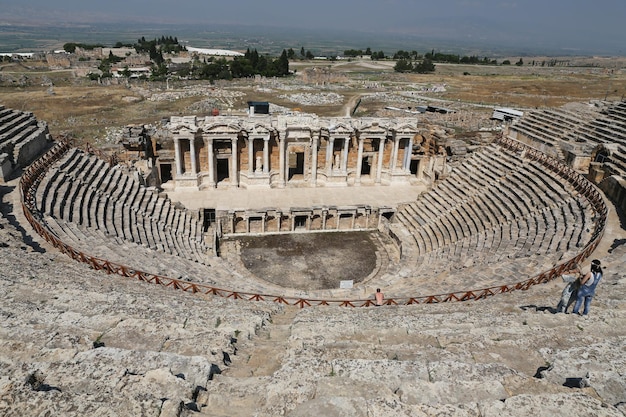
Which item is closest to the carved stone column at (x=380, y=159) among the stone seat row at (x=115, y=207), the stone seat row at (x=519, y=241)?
the stone seat row at (x=519, y=241)

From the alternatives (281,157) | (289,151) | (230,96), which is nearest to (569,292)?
(281,157)

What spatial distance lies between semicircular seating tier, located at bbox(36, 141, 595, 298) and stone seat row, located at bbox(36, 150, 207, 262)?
0.20 ft

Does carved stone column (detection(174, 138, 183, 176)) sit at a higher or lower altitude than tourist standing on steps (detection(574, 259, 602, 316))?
lower

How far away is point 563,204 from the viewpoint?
66.2 ft

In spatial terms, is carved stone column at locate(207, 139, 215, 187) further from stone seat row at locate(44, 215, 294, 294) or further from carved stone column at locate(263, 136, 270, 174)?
stone seat row at locate(44, 215, 294, 294)

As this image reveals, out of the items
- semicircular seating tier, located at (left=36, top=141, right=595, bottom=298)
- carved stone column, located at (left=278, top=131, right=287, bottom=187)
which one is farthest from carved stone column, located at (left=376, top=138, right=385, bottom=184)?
carved stone column, located at (left=278, top=131, right=287, bottom=187)

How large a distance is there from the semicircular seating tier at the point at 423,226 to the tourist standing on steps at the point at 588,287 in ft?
13.8

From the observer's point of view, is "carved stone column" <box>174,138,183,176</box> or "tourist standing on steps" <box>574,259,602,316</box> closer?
"tourist standing on steps" <box>574,259,602,316</box>

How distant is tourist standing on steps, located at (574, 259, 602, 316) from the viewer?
10.1 m

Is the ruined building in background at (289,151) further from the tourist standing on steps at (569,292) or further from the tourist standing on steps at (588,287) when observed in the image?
the tourist standing on steps at (588,287)

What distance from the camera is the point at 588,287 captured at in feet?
33.6

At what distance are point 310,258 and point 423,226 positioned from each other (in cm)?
721

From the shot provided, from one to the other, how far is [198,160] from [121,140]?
5.05m

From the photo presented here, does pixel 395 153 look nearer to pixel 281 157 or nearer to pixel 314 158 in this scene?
pixel 314 158
